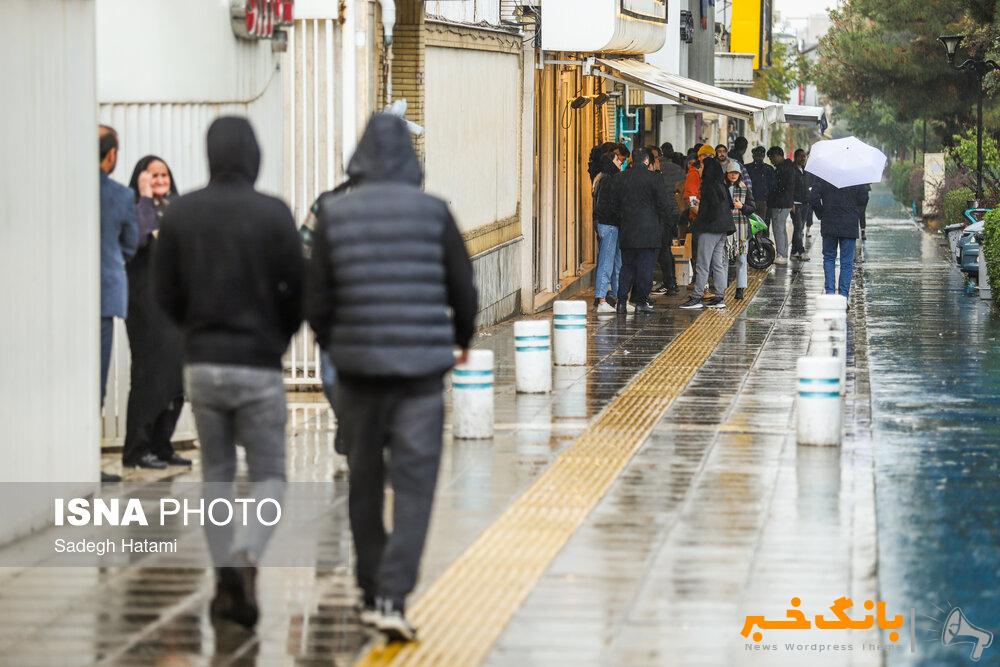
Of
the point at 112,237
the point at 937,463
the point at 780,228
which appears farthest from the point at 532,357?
the point at 780,228

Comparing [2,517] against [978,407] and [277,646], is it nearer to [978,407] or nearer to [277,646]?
[277,646]

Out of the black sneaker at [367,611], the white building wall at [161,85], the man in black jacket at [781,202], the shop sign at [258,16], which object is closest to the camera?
the black sneaker at [367,611]

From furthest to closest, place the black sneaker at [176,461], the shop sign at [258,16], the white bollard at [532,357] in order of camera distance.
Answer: the white bollard at [532,357] → the shop sign at [258,16] → the black sneaker at [176,461]

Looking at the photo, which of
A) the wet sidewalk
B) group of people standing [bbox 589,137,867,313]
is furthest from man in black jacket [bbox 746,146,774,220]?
the wet sidewalk

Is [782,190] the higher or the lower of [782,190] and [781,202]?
the higher

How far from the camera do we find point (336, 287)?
6395 mm

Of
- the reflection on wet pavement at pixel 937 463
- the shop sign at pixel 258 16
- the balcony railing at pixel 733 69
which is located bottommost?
the reflection on wet pavement at pixel 937 463

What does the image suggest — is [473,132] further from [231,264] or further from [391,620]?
[391,620]

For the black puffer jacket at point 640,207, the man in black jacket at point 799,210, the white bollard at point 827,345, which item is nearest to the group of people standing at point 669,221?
the black puffer jacket at point 640,207

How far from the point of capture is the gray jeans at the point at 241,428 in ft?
21.7

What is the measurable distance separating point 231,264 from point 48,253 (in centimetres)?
239

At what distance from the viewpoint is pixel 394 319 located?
6.31m

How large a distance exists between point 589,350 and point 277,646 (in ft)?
34.1

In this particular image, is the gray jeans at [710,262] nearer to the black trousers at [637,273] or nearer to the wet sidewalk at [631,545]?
the black trousers at [637,273]
